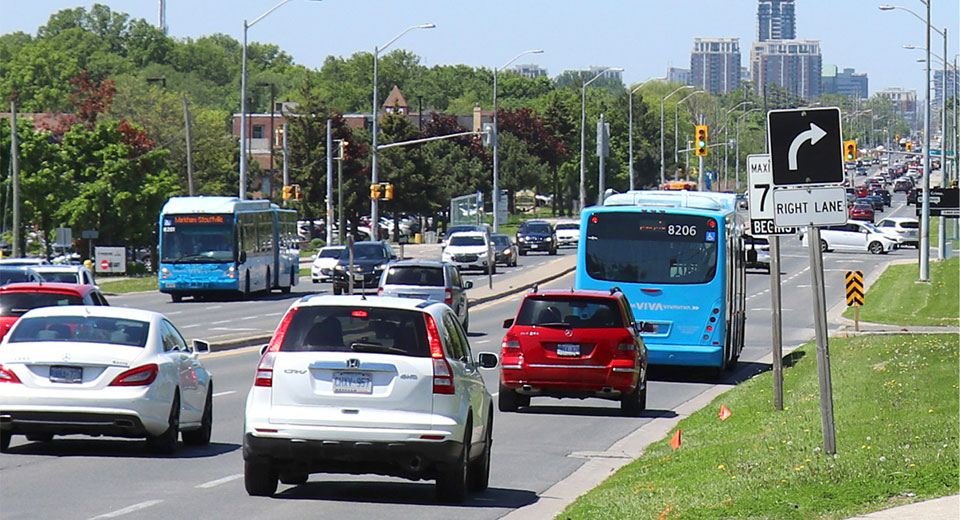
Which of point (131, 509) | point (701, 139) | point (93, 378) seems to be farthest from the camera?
point (701, 139)

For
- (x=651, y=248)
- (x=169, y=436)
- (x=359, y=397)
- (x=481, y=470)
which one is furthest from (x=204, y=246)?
(x=359, y=397)

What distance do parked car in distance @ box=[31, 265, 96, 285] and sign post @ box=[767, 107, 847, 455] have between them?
18.0m

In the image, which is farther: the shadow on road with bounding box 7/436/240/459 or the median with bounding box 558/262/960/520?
the shadow on road with bounding box 7/436/240/459

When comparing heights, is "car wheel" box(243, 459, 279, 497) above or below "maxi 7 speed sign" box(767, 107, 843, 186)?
below

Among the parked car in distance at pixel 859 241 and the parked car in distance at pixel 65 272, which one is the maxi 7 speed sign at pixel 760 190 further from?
the parked car in distance at pixel 859 241

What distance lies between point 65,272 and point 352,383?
19009 millimetres

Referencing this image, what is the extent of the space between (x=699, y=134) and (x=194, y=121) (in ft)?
202

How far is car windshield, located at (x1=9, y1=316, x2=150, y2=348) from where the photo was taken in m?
15.4

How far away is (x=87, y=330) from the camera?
611 inches

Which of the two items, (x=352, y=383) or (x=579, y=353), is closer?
(x=352, y=383)

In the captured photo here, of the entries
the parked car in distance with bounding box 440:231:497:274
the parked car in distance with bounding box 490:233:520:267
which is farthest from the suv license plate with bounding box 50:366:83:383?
the parked car in distance with bounding box 490:233:520:267

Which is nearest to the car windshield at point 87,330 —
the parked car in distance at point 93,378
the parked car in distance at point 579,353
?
the parked car in distance at point 93,378

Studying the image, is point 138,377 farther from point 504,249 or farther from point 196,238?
point 504,249

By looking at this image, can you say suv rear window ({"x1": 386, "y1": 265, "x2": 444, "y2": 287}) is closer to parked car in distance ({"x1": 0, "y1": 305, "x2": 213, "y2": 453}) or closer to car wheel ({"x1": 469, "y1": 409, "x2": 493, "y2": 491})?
parked car in distance ({"x1": 0, "y1": 305, "x2": 213, "y2": 453})
